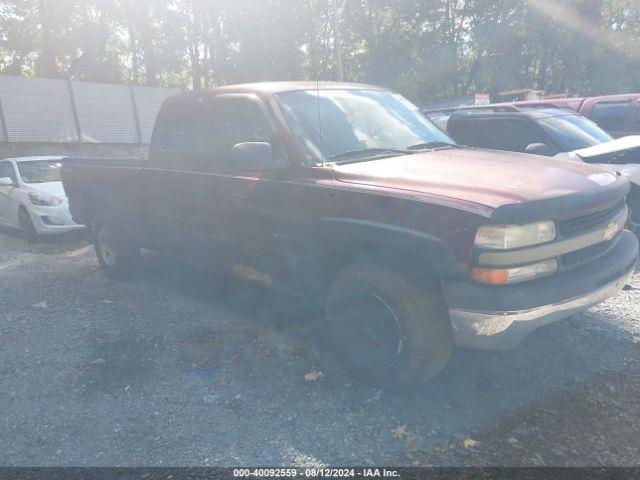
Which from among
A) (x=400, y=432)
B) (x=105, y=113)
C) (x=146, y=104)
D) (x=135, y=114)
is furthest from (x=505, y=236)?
(x=146, y=104)

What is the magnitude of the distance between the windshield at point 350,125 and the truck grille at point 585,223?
1.36 metres

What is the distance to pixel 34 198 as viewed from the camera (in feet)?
27.5

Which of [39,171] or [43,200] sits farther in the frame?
[39,171]

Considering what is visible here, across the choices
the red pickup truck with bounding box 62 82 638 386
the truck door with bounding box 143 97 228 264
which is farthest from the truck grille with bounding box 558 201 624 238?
the truck door with bounding box 143 97 228 264

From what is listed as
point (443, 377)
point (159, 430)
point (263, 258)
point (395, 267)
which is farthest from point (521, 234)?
point (159, 430)

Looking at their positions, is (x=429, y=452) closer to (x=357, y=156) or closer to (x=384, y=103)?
(x=357, y=156)

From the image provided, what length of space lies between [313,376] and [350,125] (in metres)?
1.91

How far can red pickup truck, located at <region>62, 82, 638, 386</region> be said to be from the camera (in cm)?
288

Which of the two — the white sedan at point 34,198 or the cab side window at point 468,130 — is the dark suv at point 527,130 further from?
the white sedan at point 34,198

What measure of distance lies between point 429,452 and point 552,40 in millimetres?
28758

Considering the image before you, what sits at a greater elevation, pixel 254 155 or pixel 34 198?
pixel 254 155

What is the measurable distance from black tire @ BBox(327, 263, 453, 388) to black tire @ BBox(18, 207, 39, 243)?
264 inches

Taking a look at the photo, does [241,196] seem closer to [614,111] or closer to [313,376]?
[313,376]

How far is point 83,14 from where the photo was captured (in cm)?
3069
